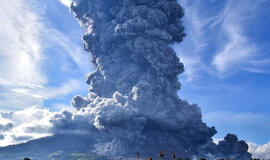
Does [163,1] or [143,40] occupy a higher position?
[163,1]

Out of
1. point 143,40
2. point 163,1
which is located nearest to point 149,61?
point 143,40

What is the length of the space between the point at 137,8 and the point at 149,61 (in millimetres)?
36517

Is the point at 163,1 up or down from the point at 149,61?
up

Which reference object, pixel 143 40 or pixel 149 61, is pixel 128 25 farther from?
pixel 149 61

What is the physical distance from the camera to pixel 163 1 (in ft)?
651

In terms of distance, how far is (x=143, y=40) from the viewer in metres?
199

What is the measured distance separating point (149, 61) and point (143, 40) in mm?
14933

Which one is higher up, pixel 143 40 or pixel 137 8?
pixel 137 8

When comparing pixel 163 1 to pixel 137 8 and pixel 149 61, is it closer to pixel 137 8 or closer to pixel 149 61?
pixel 137 8

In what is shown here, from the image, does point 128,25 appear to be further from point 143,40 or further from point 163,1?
point 163,1

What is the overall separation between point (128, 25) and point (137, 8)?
12990 mm

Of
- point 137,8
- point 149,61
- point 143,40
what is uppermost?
point 137,8

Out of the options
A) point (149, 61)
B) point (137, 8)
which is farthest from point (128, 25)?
point (149, 61)

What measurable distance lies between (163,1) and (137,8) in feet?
62.6
